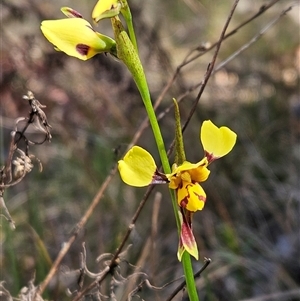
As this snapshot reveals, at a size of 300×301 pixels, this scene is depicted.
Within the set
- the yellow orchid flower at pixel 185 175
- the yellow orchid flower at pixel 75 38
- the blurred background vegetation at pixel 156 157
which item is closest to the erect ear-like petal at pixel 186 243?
the yellow orchid flower at pixel 185 175

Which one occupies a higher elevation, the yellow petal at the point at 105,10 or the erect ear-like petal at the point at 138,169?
the yellow petal at the point at 105,10

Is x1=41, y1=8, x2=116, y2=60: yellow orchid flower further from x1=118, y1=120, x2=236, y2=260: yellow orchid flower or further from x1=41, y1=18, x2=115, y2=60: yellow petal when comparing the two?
x1=118, y1=120, x2=236, y2=260: yellow orchid flower

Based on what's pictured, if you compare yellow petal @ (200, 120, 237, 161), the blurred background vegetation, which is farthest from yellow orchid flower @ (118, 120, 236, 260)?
the blurred background vegetation

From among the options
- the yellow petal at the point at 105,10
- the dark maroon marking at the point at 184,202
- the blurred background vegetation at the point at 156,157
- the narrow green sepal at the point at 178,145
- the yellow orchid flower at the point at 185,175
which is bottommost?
the dark maroon marking at the point at 184,202

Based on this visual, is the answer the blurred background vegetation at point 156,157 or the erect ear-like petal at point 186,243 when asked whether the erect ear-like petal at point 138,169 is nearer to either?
the erect ear-like petal at point 186,243

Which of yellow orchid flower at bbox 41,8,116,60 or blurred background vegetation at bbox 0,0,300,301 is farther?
blurred background vegetation at bbox 0,0,300,301

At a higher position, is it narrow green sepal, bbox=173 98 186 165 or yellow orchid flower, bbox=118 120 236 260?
narrow green sepal, bbox=173 98 186 165

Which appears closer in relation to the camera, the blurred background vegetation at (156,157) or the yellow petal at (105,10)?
the yellow petal at (105,10)
